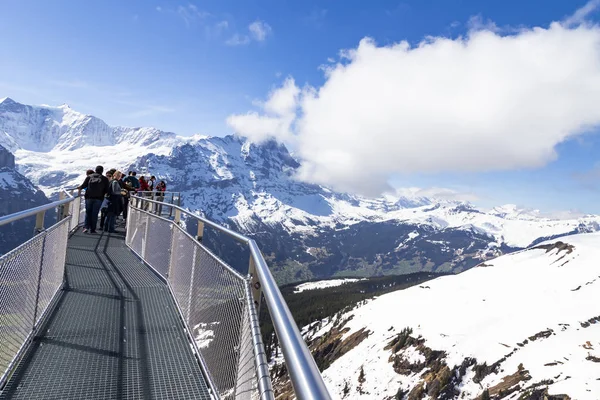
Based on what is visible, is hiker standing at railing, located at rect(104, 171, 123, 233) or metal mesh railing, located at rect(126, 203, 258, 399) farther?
hiker standing at railing, located at rect(104, 171, 123, 233)

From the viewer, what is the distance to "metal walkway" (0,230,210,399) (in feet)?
15.3

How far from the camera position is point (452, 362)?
327ft

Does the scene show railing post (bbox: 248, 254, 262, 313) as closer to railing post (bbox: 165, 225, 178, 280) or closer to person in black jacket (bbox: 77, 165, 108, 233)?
railing post (bbox: 165, 225, 178, 280)

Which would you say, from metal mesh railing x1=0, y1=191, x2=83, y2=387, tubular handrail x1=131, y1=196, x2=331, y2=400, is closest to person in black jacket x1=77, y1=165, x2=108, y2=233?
metal mesh railing x1=0, y1=191, x2=83, y2=387

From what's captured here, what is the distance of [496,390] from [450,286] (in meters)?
76.9

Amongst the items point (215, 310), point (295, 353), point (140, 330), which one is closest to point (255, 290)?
point (215, 310)

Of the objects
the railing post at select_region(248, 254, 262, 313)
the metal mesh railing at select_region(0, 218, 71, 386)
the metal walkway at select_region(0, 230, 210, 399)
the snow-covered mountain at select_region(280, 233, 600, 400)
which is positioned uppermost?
the railing post at select_region(248, 254, 262, 313)

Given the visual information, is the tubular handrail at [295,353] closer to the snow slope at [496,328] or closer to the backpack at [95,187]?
the backpack at [95,187]

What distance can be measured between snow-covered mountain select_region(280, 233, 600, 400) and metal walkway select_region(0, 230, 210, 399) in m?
86.9

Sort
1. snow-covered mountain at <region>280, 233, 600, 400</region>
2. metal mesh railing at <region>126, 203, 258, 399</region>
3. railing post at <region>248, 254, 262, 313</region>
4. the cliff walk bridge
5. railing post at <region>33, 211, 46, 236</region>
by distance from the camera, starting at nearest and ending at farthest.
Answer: the cliff walk bridge
metal mesh railing at <region>126, 203, 258, 399</region>
railing post at <region>248, 254, 262, 313</region>
railing post at <region>33, 211, 46, 236</region>
snow-covered mountain at <region>280, 233, 600, 400</region>

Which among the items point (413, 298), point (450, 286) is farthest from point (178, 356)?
point (450, 286)

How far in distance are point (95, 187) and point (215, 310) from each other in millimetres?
12181

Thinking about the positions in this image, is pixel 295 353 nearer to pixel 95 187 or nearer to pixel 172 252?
pixel 172 252

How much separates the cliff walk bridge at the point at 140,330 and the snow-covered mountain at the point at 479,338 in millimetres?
87044
